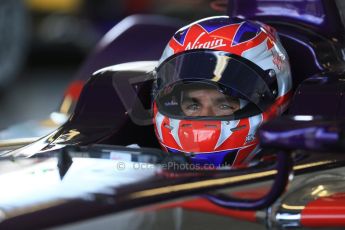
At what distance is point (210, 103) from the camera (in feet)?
8.59

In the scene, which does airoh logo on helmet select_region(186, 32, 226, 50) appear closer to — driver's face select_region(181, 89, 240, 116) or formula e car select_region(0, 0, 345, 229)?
driver's face select_region(181, 89, 240, 116)

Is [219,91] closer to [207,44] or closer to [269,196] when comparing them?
[207,44]

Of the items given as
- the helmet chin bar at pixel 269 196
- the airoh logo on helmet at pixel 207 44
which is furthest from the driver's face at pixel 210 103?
the helmet chin bar at pixel 269 196

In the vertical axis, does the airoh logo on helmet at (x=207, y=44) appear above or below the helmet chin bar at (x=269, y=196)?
above

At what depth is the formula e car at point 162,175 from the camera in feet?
5.80

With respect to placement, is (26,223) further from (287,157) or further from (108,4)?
(108,4)

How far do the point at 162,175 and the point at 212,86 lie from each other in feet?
2.39

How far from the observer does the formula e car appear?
5.80 feet

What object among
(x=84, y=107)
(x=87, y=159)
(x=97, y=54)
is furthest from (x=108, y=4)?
(x=87, y=159)

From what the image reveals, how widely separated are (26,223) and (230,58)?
102 cm

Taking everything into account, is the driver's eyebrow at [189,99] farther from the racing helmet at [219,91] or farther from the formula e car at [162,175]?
the formula e car at [162,175]

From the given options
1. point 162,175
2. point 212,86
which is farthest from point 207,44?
point 162,175

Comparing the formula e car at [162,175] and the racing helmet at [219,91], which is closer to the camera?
the formula e car at [162,175]

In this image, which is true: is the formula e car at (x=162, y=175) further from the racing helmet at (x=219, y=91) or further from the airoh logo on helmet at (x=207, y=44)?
the airoh logo on helmet at (x=207, y=44)
